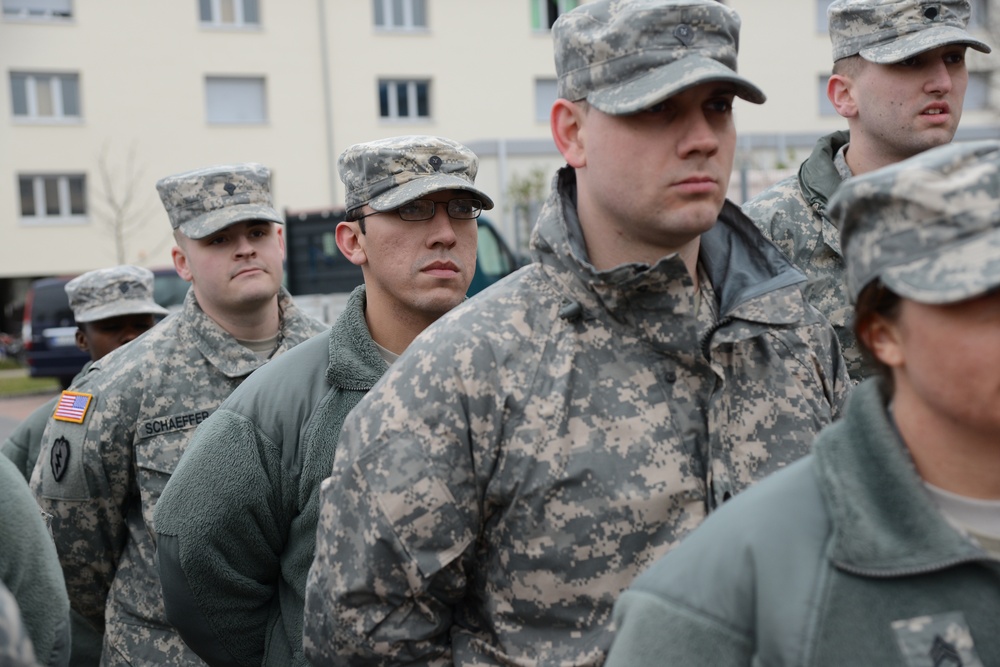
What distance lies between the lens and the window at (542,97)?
31.5 m

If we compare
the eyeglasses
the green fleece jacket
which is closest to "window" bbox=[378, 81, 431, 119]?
the eyeglasses

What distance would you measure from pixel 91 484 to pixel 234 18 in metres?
27.5

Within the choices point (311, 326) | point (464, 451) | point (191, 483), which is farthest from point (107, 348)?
point (464, 451)

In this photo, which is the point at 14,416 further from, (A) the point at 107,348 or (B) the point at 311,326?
(B) the point at 311,326

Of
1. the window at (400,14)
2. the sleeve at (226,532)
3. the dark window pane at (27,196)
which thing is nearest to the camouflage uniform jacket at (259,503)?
the sleeve at (226,532)

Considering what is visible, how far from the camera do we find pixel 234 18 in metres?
29.8

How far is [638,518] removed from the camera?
2.31m

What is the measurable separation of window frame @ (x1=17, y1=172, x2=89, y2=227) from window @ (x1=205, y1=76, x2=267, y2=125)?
352 centimetres

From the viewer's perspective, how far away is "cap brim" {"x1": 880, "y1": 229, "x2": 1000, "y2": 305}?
1.58m

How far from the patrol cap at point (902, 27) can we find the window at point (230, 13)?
2715cm

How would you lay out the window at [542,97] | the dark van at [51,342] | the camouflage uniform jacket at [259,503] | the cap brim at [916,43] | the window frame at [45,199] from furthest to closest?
the window at [542,97], the window frame at [45,199], the dark van at [51,342], the cap brim at [916,43], the camouflage uniform jacket at [259,503]

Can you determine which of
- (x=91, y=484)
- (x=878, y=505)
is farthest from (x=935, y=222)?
(x=91, y=484)

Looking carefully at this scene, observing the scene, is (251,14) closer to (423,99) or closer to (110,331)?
(423,99)

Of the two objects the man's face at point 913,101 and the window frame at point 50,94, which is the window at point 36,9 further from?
the man's face at point 913,101
